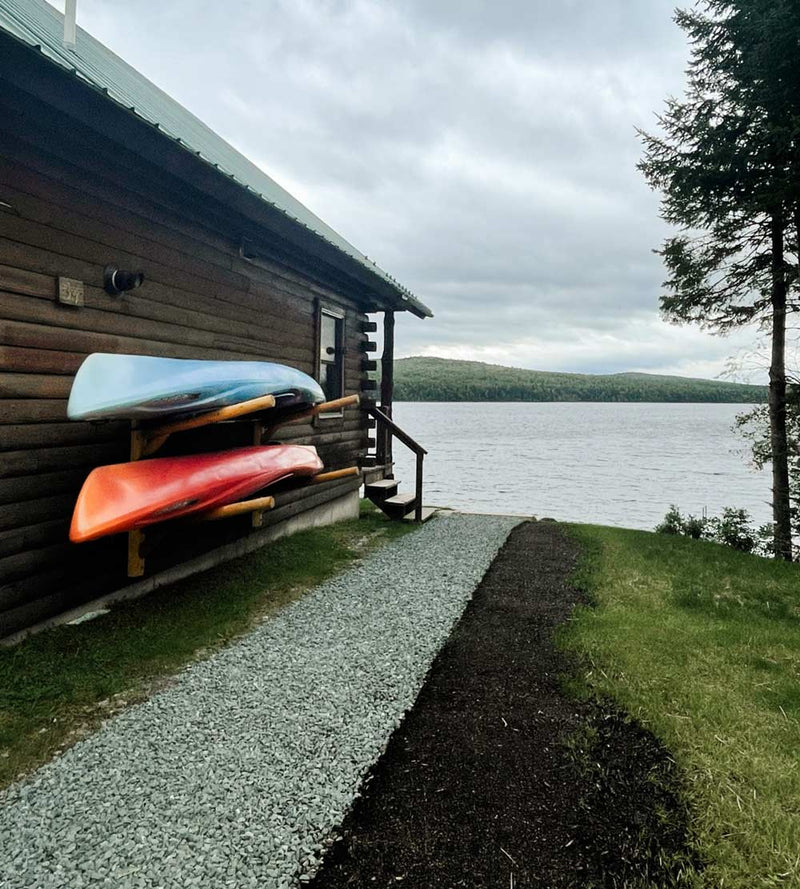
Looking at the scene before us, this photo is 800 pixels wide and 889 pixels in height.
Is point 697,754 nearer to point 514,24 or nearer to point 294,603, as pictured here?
point 294,603

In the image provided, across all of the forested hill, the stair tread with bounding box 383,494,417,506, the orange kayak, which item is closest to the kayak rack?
the orange kayak

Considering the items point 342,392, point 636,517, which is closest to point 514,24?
point 342,392

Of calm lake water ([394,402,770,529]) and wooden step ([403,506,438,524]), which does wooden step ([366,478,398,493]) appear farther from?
calm lake water ([394,402,770,529])

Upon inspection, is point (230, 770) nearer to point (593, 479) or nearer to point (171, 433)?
point (171, 433)

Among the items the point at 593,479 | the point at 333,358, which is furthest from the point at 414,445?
the point at 593,479

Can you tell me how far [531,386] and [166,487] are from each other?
276ft

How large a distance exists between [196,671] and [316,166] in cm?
1820

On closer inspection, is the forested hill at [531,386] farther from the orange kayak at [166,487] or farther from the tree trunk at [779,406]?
the orange kayak at [166,487]

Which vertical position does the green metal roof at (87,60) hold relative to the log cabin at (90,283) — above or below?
above

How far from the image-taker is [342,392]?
8.48m

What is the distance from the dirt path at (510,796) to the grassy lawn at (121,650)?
1601mm

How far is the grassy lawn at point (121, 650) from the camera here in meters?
2.72

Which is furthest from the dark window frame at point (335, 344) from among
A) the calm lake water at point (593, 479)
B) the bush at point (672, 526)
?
the calm lake water at point (593, 479)

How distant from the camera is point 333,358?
27.7 feet
